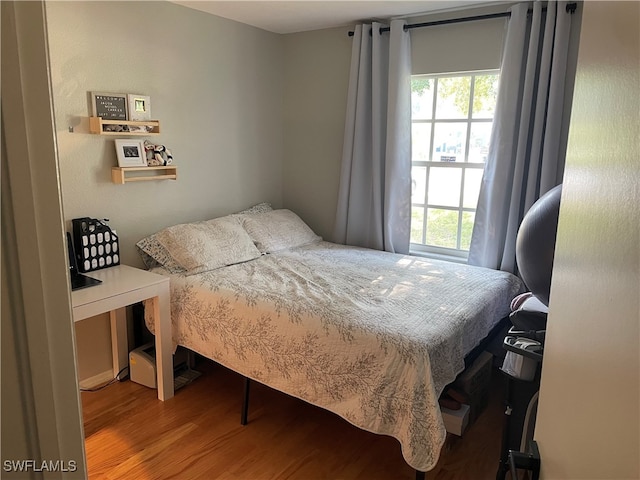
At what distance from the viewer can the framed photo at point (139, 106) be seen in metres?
2.81

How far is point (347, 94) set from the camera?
3.64 m

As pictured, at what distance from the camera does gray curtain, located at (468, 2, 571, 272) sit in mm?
2738

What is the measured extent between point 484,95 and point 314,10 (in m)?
1.32

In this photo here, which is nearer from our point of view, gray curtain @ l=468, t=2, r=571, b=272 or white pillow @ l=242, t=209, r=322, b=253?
gray curtain @ l=468, t=2, r=571, b=272

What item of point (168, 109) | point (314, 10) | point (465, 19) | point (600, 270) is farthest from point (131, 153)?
point (600, 270)

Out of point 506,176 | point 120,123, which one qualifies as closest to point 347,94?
point 506,176

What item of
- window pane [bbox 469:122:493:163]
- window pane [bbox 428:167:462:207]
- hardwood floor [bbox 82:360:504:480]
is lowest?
hardwood floor [bbox 82:360:504:480]

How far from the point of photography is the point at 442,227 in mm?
3520

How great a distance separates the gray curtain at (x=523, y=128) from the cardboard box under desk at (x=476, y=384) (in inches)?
32.0

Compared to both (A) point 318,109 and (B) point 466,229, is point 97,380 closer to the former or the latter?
(A) point 318,109

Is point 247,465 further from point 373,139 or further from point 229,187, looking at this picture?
point 373,139

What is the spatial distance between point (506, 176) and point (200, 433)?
2.41 metres

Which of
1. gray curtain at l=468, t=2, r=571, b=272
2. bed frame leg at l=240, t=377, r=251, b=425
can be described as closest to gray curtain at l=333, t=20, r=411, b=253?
gray curtain at l=468, t=2, r=571, b=272

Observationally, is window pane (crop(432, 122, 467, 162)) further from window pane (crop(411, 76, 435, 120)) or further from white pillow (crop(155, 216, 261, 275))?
white pillow (crop(155, 216, 261, 275))
